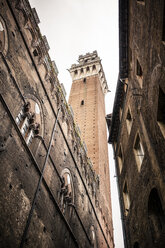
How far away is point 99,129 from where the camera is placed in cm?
1991

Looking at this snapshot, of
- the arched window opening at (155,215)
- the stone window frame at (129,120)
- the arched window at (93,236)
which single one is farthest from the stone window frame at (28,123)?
the arched window at (93,236)

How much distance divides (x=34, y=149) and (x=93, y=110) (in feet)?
49.8

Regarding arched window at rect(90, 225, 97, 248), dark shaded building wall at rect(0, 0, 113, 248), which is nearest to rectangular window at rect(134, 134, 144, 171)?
dark shaded building wall at rect(0, 0, 113, 248)

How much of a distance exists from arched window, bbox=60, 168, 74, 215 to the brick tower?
659 centimetres

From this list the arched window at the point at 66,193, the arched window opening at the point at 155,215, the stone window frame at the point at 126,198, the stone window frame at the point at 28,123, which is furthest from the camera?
the stone window frame at the point at 126,198

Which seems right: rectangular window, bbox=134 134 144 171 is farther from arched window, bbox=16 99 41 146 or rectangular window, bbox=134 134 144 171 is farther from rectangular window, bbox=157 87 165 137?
arched window, bbox=16 99 41 146

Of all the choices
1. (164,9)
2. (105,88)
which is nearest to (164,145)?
(164,9)

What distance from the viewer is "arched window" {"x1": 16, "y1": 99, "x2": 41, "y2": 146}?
678 cm

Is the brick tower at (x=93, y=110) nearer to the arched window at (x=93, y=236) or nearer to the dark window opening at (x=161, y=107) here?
the arched window at (x=93, y=236)

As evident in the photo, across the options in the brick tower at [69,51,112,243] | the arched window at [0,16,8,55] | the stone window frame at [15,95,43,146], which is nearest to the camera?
the arched window at [0,16,8,55]

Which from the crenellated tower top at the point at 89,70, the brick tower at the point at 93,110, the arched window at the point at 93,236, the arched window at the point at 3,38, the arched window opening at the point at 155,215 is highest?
the crenellated tower top at the point at 89,70

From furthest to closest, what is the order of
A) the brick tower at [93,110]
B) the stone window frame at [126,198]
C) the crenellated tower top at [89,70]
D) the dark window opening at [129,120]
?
the crenellated tower top at [89,70] < the brick tower at [93,110] < the stone window frame at [126,198] < the dark window opening at [129,120]

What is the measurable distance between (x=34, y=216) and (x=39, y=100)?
3.90 meters

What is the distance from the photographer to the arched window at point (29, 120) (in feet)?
22.3
